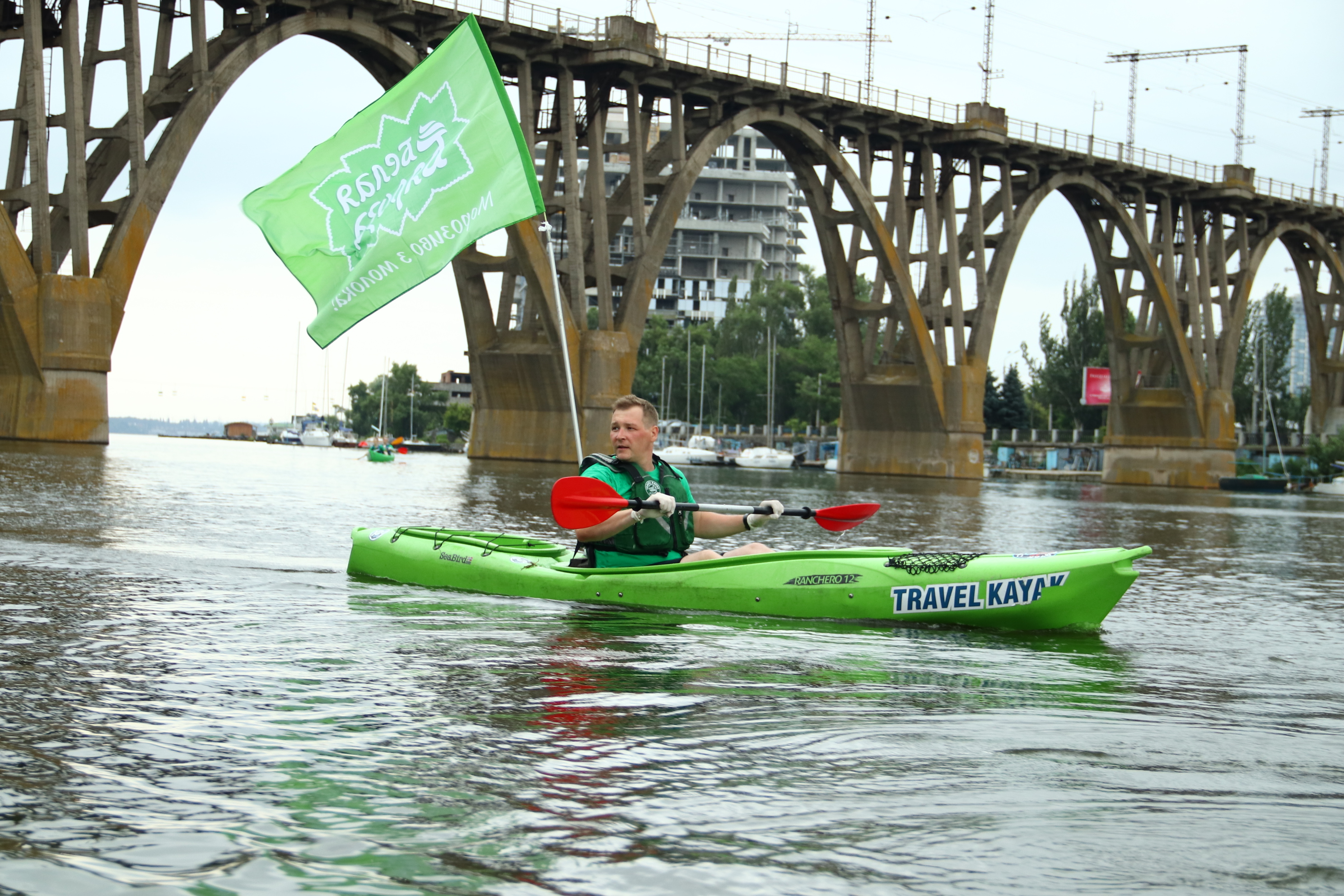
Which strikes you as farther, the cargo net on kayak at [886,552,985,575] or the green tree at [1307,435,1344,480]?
the green tree at [1307,435,1344,480]

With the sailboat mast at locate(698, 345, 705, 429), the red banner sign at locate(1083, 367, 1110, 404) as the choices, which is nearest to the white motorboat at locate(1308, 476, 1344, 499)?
the red banner sign at locate(1083, 367, 1110, 404)

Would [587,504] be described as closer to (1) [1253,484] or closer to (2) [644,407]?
(2) [644,407]

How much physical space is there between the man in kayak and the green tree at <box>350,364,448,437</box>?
441 feet

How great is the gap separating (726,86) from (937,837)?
146ft

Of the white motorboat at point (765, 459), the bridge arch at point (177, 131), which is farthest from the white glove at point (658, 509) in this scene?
the white motorboat at point (765, 459)

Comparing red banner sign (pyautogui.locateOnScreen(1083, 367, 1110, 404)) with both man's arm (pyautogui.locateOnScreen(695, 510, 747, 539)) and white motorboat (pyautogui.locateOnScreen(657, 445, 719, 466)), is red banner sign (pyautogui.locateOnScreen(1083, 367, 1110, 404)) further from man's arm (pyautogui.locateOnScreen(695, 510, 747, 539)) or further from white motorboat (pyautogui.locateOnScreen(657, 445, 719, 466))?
man's arm (pyautogui.locateOnScreen(695, 510, 747, 539))

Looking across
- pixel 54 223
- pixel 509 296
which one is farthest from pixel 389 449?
pixel 54 223

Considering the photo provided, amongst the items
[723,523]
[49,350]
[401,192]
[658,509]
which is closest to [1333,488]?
[49,350]

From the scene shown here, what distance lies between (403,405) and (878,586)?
14206cm

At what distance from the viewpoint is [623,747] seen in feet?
17.8

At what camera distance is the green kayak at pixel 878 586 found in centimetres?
910

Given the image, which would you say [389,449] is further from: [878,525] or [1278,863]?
[1278,863]

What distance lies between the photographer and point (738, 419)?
361 ft

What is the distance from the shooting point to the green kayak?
358 inches
